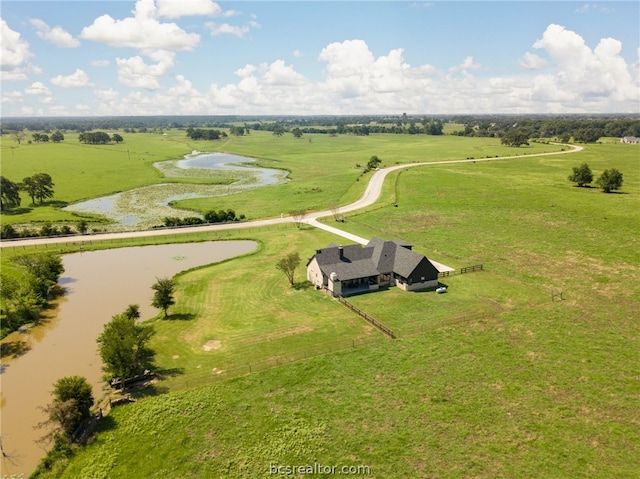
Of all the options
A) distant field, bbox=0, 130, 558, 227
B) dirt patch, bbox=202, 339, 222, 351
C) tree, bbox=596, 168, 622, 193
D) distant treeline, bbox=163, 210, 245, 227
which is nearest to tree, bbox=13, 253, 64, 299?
dirt patch, bbox=202, 339, 222, 351

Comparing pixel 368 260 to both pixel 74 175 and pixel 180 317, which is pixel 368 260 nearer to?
pixel 180 317

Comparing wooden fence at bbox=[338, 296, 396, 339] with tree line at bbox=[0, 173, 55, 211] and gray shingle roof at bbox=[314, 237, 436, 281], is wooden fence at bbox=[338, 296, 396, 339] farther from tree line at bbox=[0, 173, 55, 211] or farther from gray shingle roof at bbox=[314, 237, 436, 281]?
tree line at bbox=[0, 173, 55, 211]

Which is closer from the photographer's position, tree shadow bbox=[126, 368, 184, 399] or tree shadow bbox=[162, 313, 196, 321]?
tree shadow bbox=[126, 368, 184, 399]

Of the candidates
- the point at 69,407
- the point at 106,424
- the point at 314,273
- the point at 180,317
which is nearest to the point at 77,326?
the point at 180,317

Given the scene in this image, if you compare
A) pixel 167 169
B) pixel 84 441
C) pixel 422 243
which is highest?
pixel 167 169

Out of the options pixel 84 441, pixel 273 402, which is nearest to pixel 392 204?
pixel 273 402

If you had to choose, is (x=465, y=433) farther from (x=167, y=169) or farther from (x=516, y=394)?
(x=167, y=169)
